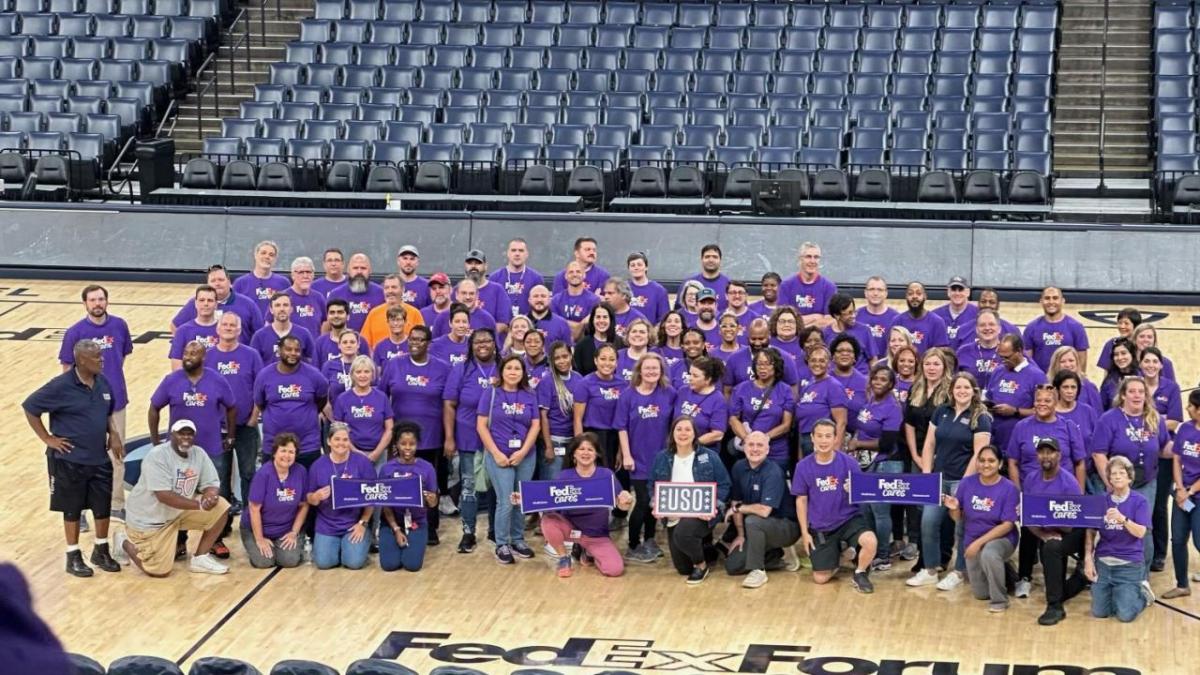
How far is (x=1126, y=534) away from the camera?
37.5ft

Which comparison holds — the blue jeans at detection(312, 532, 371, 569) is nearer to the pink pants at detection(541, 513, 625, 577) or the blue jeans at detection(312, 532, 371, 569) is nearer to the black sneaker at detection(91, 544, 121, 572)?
the pink pants at detection(541, 513, 625, 577)

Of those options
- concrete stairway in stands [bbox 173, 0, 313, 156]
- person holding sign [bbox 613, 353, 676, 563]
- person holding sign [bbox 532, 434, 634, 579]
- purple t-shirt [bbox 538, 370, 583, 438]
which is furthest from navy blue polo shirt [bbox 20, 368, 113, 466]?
concrete stairway in stands [bbox 173, 0, 313, 156]

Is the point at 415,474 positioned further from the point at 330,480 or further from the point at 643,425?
the point at 643,425

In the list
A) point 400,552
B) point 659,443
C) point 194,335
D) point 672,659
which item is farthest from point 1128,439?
point 194,335

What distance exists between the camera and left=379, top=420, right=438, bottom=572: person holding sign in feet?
41.1

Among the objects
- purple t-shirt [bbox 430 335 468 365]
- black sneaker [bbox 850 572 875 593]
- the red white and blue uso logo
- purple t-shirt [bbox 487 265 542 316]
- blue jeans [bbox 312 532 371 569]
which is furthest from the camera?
purple t-shirt [bbox 487 265 542 316]

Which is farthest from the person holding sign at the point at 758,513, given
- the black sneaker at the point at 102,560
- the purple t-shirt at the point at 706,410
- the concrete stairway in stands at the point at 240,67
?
the concrete stairway in stands at the point at 240,67

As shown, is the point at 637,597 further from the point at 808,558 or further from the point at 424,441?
the point at 424,441

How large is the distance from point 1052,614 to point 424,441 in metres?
4.85

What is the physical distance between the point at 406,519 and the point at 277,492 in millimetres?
961

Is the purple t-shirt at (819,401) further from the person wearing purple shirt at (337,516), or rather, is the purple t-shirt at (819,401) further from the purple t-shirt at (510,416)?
the person wearing purple shirt at (337,516)

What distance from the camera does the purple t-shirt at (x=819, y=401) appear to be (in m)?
12.7

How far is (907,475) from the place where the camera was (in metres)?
12.0

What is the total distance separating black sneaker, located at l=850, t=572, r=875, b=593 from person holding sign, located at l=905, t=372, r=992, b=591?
0.98ft
